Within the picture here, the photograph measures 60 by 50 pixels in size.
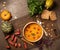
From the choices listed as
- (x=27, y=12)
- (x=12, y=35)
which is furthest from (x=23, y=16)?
(x=12, y=35)

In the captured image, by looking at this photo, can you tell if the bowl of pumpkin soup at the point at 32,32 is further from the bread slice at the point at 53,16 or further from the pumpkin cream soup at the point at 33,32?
the bread slice at the point at 53,16

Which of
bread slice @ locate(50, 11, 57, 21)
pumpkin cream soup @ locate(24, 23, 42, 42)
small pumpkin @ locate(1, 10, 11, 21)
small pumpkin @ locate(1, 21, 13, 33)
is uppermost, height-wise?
small pumpkin @ locate(1, 10, 11, 21)

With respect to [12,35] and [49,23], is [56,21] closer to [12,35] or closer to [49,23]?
[49,23]

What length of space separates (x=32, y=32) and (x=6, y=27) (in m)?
0.27

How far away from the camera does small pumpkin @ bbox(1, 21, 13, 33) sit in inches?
104

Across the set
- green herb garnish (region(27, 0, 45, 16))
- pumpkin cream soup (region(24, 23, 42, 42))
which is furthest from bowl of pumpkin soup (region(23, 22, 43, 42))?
green herb garnish (region(27, 0, 45, 16))

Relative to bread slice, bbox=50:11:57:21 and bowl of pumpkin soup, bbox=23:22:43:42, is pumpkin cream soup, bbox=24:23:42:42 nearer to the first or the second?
bowl of pumpkin soup, bbox=23:22:43:42

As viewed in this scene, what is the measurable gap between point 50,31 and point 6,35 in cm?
46

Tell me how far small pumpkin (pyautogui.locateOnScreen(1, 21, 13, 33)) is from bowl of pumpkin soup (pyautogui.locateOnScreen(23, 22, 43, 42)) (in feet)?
0.47

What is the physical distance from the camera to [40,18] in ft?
9.04

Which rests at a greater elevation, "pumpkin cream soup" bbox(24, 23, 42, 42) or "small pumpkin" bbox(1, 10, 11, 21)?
"small pumpkin" bbox(1, 10, 11, 21)

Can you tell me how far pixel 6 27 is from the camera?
8.66ft

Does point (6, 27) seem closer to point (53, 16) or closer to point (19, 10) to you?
point (19, 10)

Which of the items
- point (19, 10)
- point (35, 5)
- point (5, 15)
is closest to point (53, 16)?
point (35, 5)
